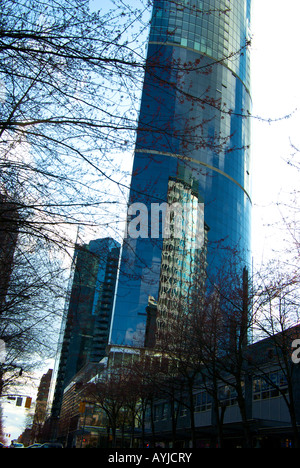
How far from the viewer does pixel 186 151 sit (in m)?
8.55

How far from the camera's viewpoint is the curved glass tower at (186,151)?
8.02 meters

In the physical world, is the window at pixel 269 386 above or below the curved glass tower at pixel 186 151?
below

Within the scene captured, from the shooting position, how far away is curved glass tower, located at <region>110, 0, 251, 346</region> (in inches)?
316

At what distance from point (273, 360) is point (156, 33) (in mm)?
19734
